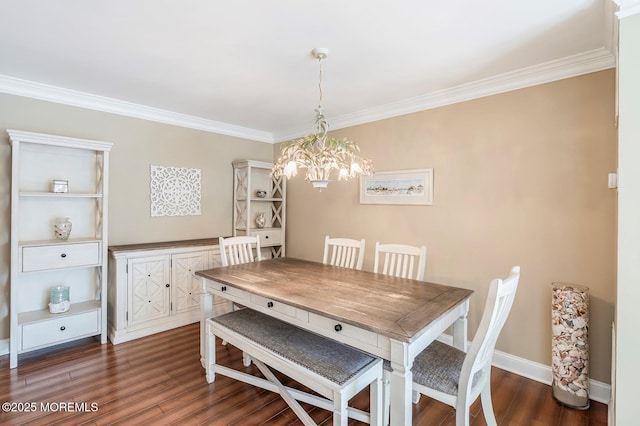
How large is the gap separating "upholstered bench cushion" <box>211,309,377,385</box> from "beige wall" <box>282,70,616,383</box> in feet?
4.93

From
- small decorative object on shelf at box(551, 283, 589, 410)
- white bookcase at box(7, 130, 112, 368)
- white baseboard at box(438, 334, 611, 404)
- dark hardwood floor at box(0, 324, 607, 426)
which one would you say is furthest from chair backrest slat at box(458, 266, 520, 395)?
white bookcase at box(7, 130, 112, 368)

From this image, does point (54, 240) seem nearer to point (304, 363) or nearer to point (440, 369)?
point (304, 363)

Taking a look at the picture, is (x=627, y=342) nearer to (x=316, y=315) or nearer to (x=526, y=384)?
(x=526, y=384)

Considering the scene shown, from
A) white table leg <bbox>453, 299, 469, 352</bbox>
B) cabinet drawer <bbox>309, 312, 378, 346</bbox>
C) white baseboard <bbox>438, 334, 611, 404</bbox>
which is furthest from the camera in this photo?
white baseboard <bbox>438, 334, 611, 404</bbox>

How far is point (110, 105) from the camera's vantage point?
3211 mm

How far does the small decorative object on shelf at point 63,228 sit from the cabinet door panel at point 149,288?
58cm

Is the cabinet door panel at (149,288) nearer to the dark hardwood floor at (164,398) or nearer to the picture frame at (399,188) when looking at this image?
the dark hardwood floor at (164,398)

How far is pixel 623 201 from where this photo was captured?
1.50m

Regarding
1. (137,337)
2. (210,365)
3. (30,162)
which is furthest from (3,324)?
(210,365)

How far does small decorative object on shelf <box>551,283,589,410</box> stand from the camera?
6.81 feet

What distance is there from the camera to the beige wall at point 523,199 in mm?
2172

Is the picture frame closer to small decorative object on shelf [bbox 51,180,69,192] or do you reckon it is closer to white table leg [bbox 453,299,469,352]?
white table leg [bbox 453,299,469,352]

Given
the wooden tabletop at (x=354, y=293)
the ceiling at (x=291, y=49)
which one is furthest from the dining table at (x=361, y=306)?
the ceiling at (x=291, y=49)

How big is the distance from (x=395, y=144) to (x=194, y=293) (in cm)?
278
